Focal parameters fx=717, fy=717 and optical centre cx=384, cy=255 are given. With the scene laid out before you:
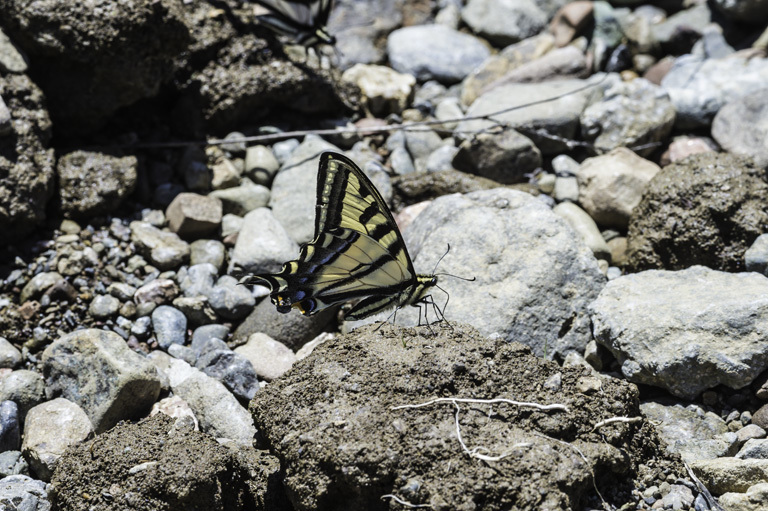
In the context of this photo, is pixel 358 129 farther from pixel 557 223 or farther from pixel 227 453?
pixel 227 453

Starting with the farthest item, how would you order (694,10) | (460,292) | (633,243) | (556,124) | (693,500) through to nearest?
1. (694,10)
2. (556,124)
3. (633,243)
4. (460,292)
5. (693,500)

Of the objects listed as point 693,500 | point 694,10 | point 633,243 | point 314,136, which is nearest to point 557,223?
point 633,243

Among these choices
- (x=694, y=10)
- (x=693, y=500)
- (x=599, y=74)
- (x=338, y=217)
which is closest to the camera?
(x=693, y=500)

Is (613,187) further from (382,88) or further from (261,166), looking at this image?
(261,166)

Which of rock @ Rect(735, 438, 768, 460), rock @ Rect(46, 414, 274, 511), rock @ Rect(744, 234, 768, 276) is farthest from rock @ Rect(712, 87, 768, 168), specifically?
rock @ Rect(46, 414, 274, 511)

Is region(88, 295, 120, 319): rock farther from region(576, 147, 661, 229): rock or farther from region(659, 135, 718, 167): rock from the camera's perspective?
region(659, 135, 718, 167): rock

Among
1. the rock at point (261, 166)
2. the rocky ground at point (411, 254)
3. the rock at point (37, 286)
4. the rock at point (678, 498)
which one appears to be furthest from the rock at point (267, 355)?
the rock at point (678, 498)
